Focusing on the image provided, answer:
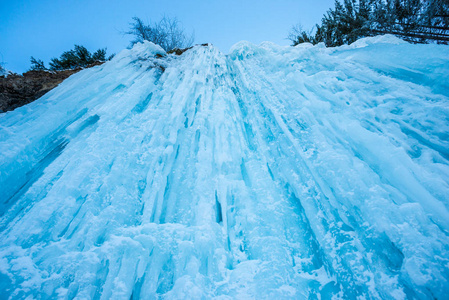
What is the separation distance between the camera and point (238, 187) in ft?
8.34

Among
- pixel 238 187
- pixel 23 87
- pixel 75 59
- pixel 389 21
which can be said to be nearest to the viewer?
pixel 238 187

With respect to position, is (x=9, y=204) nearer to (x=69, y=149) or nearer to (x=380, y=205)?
(x=69, y=149)

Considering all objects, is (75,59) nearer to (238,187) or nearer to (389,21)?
(238,187)

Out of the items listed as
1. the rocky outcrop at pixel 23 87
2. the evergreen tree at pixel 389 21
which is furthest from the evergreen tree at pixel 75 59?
the evergreen tree at pixel 389 21

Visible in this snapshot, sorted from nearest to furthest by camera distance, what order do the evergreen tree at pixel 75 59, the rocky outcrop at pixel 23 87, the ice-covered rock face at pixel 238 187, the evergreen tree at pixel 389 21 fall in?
1. the ice-covered rock face at pixel 238 187
2. the rocky outcrop at pixel 23 87
3. the evergreen tree at pixel 389 21
4. the evergreen tree at pixel 75 59

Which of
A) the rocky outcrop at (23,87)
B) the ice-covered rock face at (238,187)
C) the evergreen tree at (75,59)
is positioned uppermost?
the evergreen tree at (75,59)

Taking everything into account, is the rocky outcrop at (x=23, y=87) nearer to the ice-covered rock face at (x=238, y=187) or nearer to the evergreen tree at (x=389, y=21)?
the ice-covered rock face at (x=238, y=187)

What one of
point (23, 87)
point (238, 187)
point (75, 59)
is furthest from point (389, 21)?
point (75, 59)

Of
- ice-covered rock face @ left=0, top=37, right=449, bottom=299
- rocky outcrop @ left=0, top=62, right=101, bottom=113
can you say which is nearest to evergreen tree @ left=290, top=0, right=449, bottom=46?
ice-covered rock face @ left=0, top=37, right=449, bottom=299

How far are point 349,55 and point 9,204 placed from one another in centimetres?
606

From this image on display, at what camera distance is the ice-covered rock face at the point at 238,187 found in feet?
5.27

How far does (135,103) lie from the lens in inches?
139

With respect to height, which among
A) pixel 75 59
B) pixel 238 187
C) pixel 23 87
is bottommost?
pixel 238 187

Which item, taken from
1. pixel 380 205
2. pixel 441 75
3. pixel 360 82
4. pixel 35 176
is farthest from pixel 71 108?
pixel 441 75
